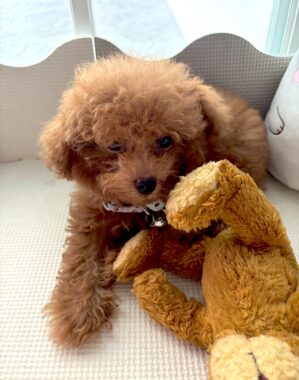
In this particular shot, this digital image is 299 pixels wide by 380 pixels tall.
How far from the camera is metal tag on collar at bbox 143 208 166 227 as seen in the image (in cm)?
99

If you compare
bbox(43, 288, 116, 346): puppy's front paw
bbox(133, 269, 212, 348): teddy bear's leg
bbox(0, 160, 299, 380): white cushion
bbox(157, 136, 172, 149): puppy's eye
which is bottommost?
bbox(0, 160, 299, 380): white cushion

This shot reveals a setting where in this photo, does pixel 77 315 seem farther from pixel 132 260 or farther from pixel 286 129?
pixel 286 129

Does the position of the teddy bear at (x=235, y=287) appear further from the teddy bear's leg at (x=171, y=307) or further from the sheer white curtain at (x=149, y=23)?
the sheer white curtain at (x=149, y=23)

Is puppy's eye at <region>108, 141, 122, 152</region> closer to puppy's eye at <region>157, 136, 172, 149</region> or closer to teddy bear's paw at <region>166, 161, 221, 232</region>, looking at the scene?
puppy's eye at <region>157, 136, 172, 149</region>

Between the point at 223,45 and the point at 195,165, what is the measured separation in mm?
450

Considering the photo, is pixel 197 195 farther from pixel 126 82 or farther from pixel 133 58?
pixel 133 58

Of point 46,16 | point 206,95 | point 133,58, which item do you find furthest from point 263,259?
point 46,16

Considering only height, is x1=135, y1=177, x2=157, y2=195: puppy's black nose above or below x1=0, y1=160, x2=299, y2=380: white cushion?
above

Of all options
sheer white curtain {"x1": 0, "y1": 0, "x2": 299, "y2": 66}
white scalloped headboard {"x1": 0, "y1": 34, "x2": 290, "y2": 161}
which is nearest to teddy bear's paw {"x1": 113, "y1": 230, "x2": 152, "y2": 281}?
white scalloped headboard {"x1": 0, "y1": 34, "x2": 290, "y2": 161}

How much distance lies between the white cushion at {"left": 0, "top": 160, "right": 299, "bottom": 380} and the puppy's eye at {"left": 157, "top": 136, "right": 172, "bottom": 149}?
31 cm

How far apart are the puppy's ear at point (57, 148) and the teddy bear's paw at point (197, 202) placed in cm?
29

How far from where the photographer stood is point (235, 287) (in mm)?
800

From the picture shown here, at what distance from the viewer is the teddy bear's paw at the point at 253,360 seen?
2.18ft

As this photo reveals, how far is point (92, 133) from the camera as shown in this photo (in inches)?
34.9
